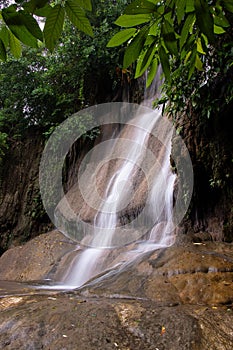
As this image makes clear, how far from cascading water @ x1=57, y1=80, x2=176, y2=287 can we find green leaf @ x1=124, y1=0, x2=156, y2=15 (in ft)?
12.9

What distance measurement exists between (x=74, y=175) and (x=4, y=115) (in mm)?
3201

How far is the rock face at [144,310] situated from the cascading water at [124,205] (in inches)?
40.5

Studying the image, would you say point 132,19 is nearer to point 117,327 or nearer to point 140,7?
point 140,7

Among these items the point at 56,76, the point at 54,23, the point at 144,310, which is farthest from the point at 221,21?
the point at 56,76

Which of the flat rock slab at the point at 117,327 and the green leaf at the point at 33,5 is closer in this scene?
the green leaf at the point at 33,5

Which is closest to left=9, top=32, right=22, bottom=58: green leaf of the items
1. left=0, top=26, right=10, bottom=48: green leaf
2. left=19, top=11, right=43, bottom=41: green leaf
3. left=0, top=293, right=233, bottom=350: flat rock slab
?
left=0, top=26, right=10, bottom=48: green leaf

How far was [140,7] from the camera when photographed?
1.00 metres

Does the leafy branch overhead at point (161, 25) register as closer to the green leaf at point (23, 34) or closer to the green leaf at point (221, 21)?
the green leaf at point (221, 21)

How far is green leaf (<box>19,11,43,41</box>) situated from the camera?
957 millimetres

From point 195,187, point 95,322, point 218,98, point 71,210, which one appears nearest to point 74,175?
point 71,210

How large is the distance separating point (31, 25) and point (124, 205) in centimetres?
661

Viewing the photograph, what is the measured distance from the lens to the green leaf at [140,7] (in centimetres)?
99

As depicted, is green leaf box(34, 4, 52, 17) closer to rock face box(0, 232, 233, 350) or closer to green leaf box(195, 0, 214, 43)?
green leaf box(195, 0, 214, 43)

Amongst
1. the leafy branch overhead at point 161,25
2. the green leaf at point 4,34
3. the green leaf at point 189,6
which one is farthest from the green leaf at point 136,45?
the green leaf at point 4,34
